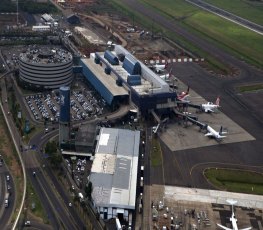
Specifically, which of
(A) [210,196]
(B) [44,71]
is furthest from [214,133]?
(B) [44,71]

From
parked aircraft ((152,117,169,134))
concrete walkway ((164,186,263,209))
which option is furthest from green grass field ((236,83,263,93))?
concrete walkway ((164,186,263,209))

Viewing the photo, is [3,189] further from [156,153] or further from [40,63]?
[40,63]

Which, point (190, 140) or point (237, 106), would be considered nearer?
point (190, 140)

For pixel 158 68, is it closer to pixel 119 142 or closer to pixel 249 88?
pixel 249 88

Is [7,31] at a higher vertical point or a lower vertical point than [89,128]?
lower

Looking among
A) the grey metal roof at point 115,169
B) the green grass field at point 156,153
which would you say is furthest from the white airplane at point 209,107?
the grey metal roof at point 115,169

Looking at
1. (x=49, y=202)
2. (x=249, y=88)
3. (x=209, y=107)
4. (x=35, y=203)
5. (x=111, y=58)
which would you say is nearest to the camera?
(x=35, y=203)

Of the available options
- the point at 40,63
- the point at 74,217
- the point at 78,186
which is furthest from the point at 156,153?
the point at 40,63

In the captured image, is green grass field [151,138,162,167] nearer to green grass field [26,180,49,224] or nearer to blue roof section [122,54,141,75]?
green grass field [26,180,49,224]
